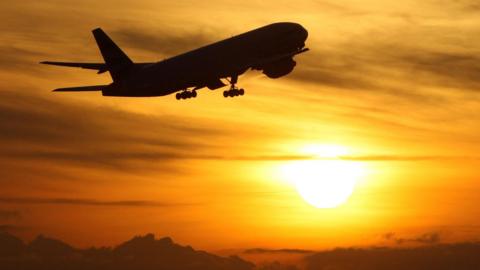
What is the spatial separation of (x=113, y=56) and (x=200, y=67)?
1431cm

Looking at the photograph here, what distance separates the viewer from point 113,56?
145000 millimetres

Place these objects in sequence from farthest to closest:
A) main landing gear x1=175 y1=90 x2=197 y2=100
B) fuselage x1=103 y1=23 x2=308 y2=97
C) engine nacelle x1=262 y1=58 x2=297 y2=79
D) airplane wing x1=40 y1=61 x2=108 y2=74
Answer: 1. engine nacelle x1=262 y1=58 x2=297 y2=79
2. main landing gear x1=175 y1=90 x2=197 y2=100
3. fuselage x1=103 y1=23 x2=308 y2=97
4. airplane wing x1=40 y1=61 x2=108 y2=74

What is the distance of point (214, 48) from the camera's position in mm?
140375

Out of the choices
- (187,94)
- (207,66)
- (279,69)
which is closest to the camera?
(207,66)

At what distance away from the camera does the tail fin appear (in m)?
144

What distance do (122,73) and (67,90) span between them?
11891 millimetres

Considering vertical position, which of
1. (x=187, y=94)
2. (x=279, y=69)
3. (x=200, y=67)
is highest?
(x=279, y=69)

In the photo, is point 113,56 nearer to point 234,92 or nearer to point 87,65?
A: point 87,65

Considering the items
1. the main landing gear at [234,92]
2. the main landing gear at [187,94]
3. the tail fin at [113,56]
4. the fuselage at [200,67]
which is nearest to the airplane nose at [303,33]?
the fuselage at [200,67]

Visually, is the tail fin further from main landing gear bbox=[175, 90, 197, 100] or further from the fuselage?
main landing gear bbox=[175, 90, 197, 100]

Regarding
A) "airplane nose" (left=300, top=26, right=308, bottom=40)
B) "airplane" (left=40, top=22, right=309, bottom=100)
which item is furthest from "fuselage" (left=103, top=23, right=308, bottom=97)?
"airplane nose" (left=300, top=26, right=308, bottom=40)

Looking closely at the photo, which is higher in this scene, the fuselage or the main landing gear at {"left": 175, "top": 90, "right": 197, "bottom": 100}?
the fuselage

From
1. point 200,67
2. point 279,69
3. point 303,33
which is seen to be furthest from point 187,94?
point 303,33

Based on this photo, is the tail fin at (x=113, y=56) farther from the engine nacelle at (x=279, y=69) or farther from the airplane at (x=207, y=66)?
the engine nacelle at (x=279, y=69)
